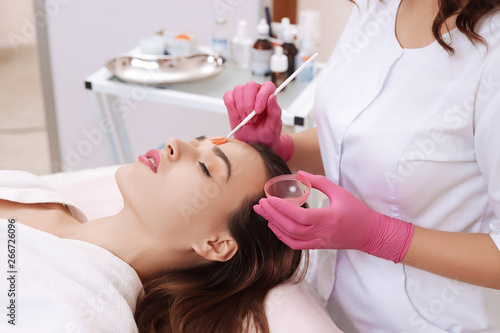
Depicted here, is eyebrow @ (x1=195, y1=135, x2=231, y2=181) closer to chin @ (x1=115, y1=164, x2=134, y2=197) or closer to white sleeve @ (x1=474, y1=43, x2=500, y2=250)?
chin @ (x1=115, y1=164, x2=134, y2=197)

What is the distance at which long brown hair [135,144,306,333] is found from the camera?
1104mm

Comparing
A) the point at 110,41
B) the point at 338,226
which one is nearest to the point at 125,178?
the point at 338,226

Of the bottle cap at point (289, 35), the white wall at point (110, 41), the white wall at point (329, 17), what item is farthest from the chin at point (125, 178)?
the white wall at point (329, 17)

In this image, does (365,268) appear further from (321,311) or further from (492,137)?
(492,137)

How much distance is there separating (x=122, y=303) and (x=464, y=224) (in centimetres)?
66

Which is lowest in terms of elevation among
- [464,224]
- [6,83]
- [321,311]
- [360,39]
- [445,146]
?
[6,83]

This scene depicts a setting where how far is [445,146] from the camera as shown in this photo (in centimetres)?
97

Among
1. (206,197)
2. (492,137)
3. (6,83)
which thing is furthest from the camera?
(6,83)

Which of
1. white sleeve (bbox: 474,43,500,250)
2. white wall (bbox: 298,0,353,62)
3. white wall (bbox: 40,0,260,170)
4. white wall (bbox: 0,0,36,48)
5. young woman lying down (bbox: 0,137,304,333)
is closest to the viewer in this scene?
white sleeve (bbox: 474,43,500,250)

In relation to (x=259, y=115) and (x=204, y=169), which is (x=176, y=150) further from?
(x=259, y=115)

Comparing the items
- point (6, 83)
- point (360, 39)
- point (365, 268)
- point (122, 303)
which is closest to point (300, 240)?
point (365, 268)

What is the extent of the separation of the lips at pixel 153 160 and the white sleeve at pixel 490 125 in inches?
25.1

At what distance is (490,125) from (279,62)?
113cm

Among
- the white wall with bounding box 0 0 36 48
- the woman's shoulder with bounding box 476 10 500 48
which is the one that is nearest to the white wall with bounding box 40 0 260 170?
the woman's shoulder with bounding box 476 10 500 48
